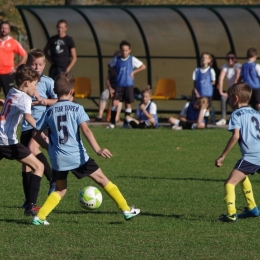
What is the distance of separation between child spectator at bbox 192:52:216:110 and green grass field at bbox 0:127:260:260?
532cm

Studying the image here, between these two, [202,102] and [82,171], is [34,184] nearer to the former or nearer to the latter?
[82,171]

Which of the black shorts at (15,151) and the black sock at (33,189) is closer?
the black shorts at (15,151)

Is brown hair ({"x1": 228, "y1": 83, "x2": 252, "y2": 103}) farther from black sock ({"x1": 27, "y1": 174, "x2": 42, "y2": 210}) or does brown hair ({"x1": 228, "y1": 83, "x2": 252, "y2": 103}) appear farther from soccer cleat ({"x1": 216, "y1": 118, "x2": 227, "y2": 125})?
soccer cleat ({"x1": 216, "y1": 118, "x2": 227, "y2": 125})

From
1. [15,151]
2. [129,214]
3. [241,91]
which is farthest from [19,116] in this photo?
[241,91]

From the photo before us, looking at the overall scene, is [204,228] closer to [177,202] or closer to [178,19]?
[177,202]

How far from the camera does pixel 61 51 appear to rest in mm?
17844

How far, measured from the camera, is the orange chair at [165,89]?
20172 millimetres

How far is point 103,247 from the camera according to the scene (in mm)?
6344

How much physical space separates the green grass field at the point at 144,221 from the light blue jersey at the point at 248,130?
66 centimetres

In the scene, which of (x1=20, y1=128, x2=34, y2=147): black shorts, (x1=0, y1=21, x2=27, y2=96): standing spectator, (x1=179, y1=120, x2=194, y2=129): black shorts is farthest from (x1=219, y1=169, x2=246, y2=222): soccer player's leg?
(x1=179, y1=120, x2=194, y2=129): black shorts

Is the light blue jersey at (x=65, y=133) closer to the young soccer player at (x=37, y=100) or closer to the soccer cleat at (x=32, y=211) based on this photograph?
the soccer cleat at (x=32, y=211)

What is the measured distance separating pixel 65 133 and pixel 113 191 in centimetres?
72

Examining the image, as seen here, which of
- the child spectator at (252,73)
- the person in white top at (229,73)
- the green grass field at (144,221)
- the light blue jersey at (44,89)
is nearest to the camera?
the green grass field at (144,221)

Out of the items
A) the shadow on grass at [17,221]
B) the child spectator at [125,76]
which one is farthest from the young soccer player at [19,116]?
the child spectator at [125,76]
